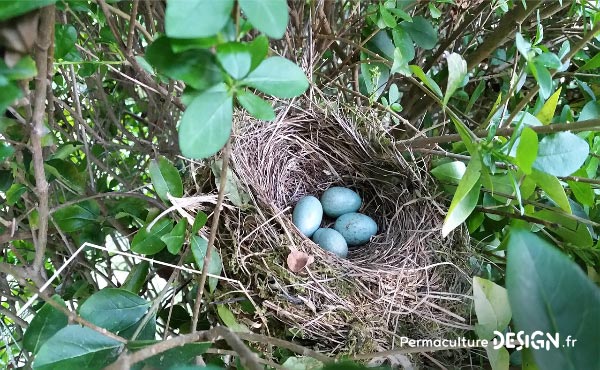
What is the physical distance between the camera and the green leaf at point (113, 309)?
1.86ft

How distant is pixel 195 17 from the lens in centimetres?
30

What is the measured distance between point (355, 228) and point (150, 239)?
472 millimetres

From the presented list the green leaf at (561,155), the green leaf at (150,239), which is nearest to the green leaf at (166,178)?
the green leaf at (150,239)

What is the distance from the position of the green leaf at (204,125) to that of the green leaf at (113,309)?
0.30m

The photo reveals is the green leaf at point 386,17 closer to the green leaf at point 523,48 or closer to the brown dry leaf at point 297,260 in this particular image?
the green leaf at point 523,48

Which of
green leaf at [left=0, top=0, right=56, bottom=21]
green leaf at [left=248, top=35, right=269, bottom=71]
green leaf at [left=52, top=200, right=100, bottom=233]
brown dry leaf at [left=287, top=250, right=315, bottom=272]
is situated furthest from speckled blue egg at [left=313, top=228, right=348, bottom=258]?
green leaf at [left=0, top=0, right=56, bottom=21]

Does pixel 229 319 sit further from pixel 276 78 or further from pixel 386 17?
pixel 386 17

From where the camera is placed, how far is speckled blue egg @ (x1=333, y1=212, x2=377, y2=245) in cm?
102

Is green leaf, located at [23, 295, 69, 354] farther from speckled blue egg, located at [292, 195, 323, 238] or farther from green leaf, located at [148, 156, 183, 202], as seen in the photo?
speckled blue egg, located at [292, 195, 323, 238]

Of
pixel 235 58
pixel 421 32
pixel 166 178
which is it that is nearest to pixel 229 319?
pixel 166 178

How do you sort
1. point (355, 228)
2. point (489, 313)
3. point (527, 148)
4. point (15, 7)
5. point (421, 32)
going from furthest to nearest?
1. point (355, 228)
2. point (421, 32)
3. point (489, 313)
4. point (527, 148)
5. point (15, 7)

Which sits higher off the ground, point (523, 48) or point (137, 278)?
point (523, 48)

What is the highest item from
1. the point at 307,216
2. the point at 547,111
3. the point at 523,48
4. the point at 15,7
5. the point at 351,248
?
the point at 15,7

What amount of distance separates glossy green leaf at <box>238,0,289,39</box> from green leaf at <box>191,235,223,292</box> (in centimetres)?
40
